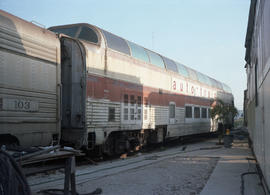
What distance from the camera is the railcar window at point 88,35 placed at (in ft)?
32.4

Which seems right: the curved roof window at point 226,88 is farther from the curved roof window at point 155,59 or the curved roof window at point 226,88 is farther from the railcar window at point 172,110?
the curved roof window at point 155,59

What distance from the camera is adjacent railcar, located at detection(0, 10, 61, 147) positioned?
661 centimetres

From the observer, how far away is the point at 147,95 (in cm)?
1255

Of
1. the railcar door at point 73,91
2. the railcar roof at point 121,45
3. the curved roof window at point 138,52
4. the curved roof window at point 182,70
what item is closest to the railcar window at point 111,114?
the railcar door at point 73,91

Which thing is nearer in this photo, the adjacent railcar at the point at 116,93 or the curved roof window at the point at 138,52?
the adjacent railcar at the point at 116,93

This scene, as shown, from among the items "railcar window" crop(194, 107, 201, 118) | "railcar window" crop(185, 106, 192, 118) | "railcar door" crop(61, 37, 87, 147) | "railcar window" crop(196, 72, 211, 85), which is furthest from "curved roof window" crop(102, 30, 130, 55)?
"railcar window" crop(196, 72, 211, 85)

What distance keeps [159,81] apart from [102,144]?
477cm

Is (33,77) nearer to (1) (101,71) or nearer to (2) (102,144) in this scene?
(1) (101,71)

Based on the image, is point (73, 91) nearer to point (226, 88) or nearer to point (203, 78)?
point (203, 78)

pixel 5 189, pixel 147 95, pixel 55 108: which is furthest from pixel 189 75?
pixel 5 189

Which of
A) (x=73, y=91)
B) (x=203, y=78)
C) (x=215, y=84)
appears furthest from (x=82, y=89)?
(x=215, y=84)

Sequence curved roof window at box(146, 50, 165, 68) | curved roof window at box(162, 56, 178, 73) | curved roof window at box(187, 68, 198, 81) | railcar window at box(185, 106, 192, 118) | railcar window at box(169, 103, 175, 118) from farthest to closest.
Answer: curved roof window at box(187, 68, 198, 81)
railcar window at box(185, 106, 192, 118)
curved roof window at box(162, 56, 178, 73)
railcar window at box(169, 103, 175, 118)
curved roof window at box(146, 50, 165, 68)

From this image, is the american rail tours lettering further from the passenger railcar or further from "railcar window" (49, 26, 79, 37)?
"railcar window" (49, 26, 79, 37)

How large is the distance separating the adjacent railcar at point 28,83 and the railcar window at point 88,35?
1.75 meters
